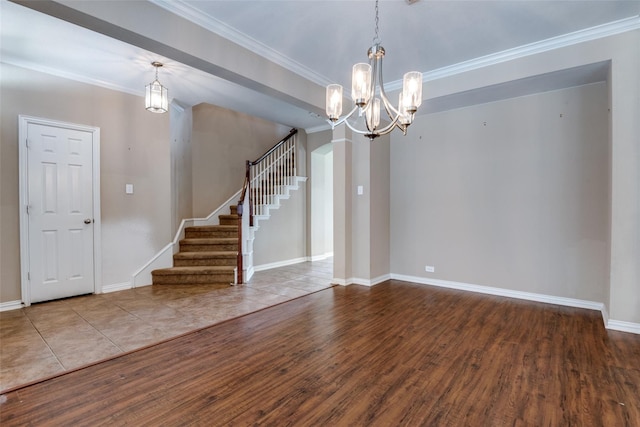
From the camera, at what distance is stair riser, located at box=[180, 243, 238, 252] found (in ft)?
17.5

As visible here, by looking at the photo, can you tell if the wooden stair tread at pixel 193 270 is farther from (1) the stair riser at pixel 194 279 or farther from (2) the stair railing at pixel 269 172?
(2) the stair railing at pixel 269 172

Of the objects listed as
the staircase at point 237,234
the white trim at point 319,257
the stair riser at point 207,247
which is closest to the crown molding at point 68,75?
the staircase at point 237,234

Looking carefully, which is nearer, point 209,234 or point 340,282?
point 340,282

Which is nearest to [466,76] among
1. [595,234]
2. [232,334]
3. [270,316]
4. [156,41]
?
[595,234]

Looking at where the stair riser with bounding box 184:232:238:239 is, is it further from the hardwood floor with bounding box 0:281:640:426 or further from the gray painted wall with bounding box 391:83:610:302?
the gray painted wall with bounding box 391:83:610:302

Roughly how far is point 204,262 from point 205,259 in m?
0.06

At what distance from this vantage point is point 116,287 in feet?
14.2

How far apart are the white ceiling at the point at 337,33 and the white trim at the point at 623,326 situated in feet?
8.12

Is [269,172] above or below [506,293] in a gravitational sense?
above

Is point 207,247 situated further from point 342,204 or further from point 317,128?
point 317,128

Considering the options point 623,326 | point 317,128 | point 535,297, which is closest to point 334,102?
point 623,326

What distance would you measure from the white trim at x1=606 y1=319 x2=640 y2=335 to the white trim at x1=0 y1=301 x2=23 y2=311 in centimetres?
626

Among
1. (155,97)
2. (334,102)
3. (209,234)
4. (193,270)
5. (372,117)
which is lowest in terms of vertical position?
(193,270)

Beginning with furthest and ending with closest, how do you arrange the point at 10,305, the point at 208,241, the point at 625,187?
the point at 208,241
the point at 10,305
the point at 625,187
